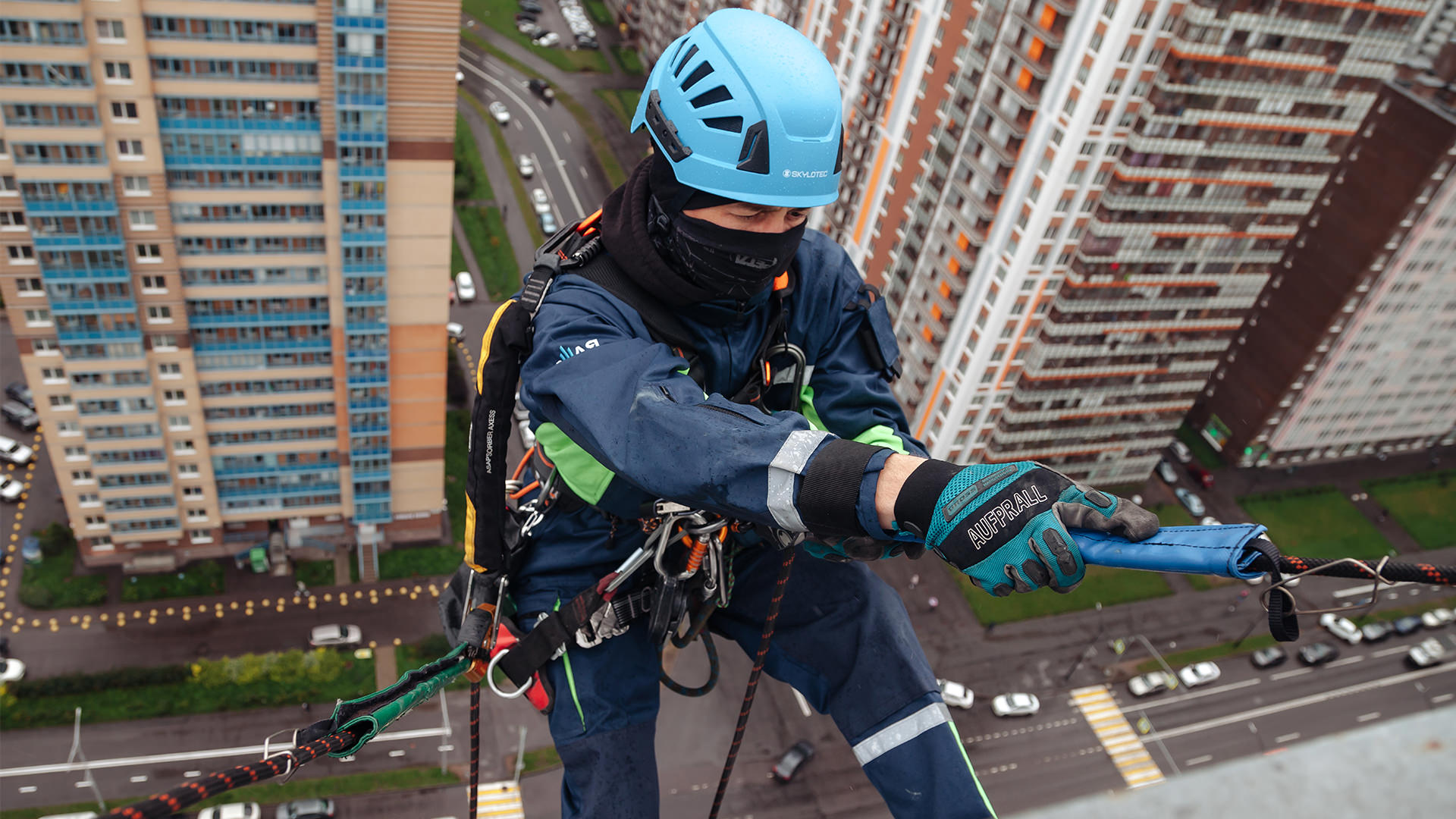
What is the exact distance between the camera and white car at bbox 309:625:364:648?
1536 inches

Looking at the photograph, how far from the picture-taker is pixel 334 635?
39125 millimetres

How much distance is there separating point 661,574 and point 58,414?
34104 millimetres

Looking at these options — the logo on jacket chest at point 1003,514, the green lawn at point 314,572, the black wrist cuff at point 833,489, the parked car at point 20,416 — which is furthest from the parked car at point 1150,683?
the parked car at point 20,416

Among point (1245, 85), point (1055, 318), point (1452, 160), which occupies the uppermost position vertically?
point (1245, 85)

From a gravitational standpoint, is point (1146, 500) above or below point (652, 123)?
below

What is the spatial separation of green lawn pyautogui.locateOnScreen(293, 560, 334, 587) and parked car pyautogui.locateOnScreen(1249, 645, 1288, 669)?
40718 mm

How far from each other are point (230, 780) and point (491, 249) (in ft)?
177

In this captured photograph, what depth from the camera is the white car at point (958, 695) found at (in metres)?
42.0

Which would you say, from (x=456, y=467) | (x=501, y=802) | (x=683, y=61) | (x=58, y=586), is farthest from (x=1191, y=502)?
(x=683, y=61)

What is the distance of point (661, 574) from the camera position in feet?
24.4

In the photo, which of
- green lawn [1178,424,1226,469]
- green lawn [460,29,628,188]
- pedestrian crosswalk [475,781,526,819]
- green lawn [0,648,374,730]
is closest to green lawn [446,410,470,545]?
green lawn [0,648,374,730]

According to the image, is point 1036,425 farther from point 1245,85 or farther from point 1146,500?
point 1245,85

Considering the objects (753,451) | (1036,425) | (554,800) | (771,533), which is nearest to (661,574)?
(771,533)

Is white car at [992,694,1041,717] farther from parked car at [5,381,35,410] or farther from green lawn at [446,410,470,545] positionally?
parked car at [5,381,35,410]
